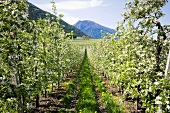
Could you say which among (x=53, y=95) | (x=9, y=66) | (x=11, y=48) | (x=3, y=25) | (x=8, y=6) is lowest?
(x=53, y=95)

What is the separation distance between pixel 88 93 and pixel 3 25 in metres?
11.1

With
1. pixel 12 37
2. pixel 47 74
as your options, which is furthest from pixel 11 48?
pixel 47 74

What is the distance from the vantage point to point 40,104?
17.5 m

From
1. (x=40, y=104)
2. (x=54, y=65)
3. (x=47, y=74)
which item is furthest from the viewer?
(x=54, y=65)

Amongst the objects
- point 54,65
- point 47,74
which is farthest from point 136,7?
point 54,65

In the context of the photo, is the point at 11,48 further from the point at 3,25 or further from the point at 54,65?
the point at 54,65

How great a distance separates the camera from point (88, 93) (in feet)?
60.5

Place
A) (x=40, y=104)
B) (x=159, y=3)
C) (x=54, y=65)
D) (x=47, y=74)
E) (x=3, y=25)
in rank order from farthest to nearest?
(x=54, y=65)
(x=40, y=104)
(x=47, y=74)
(x=159, y=3)
(x=3, y=25)

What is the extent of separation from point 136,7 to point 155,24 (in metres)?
0.97

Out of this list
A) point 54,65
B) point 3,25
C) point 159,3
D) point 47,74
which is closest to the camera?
point 3,25

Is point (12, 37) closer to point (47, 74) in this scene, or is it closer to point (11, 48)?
point (11, 48)

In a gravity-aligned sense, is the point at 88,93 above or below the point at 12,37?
below

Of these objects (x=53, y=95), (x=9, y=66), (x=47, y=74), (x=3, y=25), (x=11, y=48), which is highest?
(x=3, y=25)

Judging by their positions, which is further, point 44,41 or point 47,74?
point 44,41
